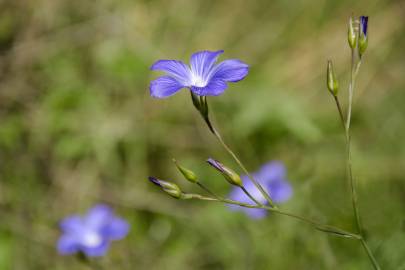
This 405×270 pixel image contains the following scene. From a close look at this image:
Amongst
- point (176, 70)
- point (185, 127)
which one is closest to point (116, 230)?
point (185, 127)

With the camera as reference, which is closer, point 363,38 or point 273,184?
point 363,38

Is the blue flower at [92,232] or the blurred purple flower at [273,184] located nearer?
the blue flower at [92,232]

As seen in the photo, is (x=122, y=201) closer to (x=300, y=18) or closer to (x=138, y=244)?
(x=138, y=244)

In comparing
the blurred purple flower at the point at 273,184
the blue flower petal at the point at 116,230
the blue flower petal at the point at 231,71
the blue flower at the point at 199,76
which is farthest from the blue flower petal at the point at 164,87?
the blurred purple flower at the point at 273,184

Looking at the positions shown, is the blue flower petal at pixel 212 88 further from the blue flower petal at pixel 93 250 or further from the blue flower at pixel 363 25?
the blue flower petal at pixel 93 250

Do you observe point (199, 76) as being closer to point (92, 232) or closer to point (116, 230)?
point (116, 230)

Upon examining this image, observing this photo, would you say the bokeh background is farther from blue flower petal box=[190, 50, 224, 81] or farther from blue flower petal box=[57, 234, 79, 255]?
blue flower petal box=[190, 50, 224, 81]

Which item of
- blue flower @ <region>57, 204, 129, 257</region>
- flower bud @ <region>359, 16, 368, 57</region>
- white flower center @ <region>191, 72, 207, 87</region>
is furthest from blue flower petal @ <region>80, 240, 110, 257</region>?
flower bud @ <region>359, 16, 368, 57</region>
